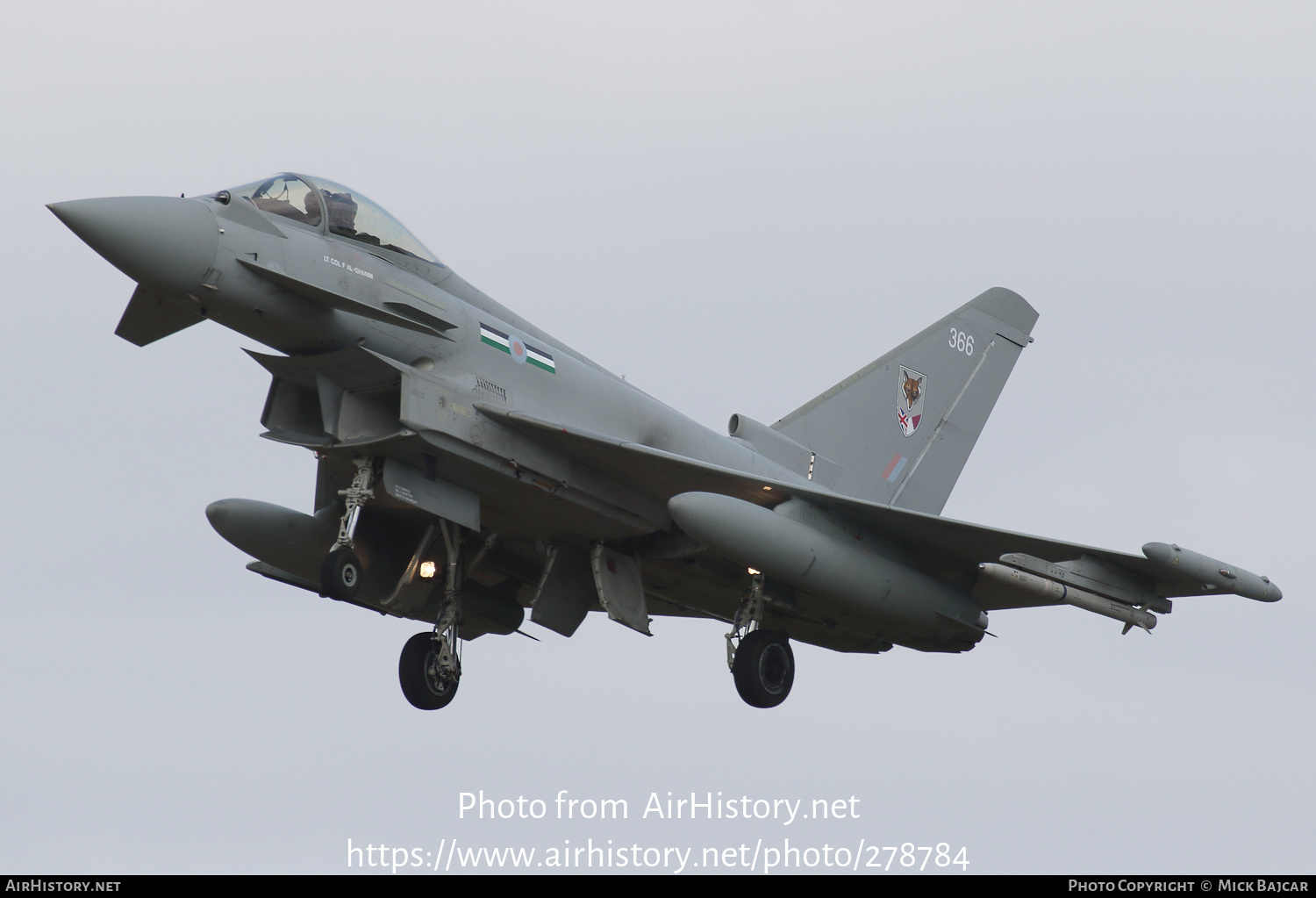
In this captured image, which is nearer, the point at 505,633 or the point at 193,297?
the point at 193,297

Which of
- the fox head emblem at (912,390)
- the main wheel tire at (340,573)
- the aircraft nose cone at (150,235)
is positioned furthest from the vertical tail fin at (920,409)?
the aircraft nose cone at (150,235)

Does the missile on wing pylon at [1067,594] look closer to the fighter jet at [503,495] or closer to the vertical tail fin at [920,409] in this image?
the fighter jet at [503,495]

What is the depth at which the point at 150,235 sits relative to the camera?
13.8m

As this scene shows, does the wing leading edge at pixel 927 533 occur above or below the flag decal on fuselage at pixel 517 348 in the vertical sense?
below

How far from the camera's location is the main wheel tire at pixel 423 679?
17031 mm

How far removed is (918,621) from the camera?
669 inches

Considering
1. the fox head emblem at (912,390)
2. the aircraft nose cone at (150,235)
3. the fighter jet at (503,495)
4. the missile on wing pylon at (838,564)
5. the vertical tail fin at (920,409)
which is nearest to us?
the aircraft nose cone at (150,235)

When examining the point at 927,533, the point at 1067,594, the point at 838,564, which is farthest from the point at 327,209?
the point at 1067,594

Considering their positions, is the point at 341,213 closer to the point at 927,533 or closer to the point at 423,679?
the point at 423,679

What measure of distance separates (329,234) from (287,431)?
1.91 m

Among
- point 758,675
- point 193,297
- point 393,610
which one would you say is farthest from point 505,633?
point 193,297

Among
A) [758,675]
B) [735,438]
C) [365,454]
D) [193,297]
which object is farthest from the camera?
[735,438]

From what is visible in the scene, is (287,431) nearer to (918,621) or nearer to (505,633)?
(505,633)

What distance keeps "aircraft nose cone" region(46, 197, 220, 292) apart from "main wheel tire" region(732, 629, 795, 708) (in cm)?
672
